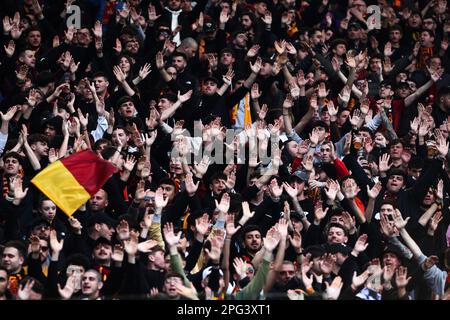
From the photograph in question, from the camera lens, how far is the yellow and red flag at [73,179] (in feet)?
47.8

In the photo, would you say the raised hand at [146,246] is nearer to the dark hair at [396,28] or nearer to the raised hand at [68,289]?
the raised hand at [68,289]

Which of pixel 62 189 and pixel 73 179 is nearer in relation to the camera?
pixel 62 189

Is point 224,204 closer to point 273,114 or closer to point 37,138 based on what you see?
point 37,138

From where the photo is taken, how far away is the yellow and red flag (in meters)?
14.6

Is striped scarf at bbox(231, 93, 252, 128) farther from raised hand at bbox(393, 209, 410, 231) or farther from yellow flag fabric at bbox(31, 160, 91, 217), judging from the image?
raised hand at bbox(393, 209, 410, 231)

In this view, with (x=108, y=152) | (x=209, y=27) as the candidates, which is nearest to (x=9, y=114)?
(x=108, y=152)

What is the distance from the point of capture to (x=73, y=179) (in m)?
14.7

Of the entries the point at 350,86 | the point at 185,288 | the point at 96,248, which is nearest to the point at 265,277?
the point at 185,288

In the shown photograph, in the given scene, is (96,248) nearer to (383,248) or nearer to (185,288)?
(185,288)

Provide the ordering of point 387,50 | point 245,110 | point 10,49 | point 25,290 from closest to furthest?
1. point 25,290
2. point 245,110
3. point 10,49
4. point 387,50

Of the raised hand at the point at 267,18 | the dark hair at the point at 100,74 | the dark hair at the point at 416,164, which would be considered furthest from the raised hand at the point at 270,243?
the raised hand at the point at 267,18

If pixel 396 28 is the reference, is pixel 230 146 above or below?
below

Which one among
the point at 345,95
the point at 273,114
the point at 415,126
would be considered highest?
the point at 345,95

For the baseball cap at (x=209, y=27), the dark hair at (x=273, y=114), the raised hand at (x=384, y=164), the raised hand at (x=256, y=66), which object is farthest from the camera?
the baseball cap at (x=209, y=27)
